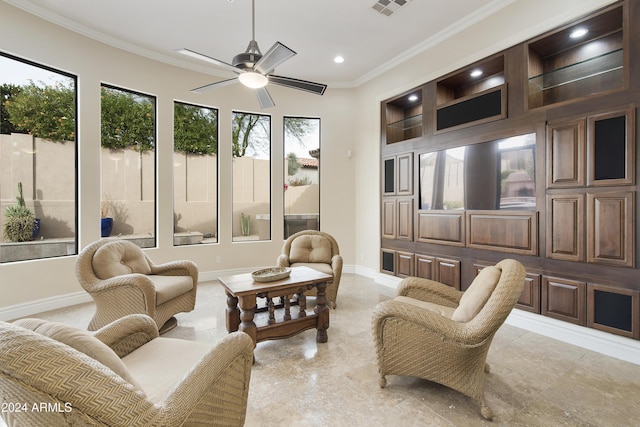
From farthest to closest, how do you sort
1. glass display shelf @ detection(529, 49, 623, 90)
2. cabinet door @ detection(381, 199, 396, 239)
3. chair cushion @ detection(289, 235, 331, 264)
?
cabinet door @ detection(381, 199, 396, 239) < chair cushion @ detection(289, 235, 331, 264) < glass display shelf @ detection(529, 49, 623, 90)

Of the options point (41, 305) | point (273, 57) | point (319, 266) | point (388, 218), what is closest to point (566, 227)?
point (388, 218)

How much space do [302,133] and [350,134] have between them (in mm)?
920

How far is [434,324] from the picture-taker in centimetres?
180

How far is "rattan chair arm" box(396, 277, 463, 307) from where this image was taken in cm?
243

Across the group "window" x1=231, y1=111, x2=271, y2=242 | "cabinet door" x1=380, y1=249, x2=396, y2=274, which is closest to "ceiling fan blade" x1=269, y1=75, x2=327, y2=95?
"window" x1=231, y1=111, x2=271, y2=242

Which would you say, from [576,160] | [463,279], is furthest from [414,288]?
[576,160]

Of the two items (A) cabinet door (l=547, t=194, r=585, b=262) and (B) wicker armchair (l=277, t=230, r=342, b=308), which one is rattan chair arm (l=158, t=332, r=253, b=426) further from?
(A) cabinet door (l=547, t=194, r=585, b=262)

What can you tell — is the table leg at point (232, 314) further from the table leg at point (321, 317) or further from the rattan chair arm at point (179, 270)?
the rattan chair arm at point (179, 270)

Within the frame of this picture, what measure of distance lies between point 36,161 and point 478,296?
192 inches

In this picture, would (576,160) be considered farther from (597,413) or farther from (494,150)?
(597,413)

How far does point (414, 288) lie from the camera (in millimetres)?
2568

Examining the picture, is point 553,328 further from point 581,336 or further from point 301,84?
point 301,84

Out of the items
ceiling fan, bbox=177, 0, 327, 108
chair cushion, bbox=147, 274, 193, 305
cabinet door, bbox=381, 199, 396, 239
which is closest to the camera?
ceiling fan, bbox=177, 0, 327, 108

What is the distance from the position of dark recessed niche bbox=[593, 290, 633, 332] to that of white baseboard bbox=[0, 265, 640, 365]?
109 mm
